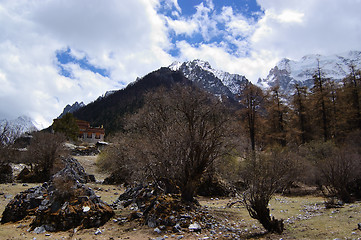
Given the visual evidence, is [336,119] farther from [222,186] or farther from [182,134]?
[182,134]

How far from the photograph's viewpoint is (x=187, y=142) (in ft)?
36.2

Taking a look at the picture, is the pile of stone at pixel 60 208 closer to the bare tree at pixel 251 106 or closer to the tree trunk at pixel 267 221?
the tree trunk at pixel 267 221

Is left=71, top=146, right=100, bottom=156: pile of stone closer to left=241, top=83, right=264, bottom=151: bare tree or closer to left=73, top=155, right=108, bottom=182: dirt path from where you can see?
left=73, top=155, right=108, bottom=182: dirt path

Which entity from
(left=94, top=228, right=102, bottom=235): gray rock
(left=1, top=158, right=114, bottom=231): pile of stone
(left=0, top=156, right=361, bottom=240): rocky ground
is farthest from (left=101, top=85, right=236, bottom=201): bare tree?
(left=94, top=228, right=102, bottom=235): gray rock

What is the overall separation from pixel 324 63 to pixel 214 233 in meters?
194

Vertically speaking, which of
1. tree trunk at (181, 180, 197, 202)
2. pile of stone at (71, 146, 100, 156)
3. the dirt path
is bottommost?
tree trunk at (181, 180, 197, 202)

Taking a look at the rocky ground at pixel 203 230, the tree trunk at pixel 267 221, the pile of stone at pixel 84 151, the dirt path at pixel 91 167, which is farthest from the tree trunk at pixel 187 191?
the pile of stone at pixel 84 151

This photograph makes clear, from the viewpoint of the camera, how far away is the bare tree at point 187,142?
10734mm

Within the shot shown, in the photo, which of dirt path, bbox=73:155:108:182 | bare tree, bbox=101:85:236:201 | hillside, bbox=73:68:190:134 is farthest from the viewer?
hillside, bbox=73:68:190:134

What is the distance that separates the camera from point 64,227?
7996 millimetres

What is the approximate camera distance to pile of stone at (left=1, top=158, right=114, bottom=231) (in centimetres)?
815

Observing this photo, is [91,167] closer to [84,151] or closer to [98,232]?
[84,151]

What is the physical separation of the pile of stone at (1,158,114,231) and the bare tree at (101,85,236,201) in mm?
2846

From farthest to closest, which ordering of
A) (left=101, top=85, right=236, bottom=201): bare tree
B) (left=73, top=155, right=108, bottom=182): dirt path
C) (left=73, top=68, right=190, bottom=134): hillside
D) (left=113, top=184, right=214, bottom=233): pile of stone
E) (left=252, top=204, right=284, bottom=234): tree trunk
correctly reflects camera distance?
1. (left=73, top=68, right=190, bottom=134): hillside
2. (left=73, top=155, right=108, bottom=182): dirt path
3. (left=101, top=85, right=236, bottom=201): bare tree
4. (left=113, top=184, right=214, bottom=233): pile of stone
5. (left=252, top=204, right=284, bottom=234): tree trunk
